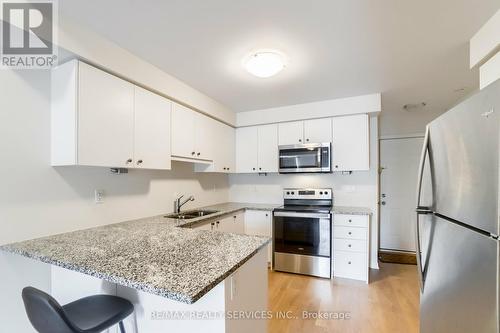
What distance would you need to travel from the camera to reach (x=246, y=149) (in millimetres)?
3746

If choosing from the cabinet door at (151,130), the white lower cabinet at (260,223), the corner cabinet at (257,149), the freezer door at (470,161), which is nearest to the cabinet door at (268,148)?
the corner cabinet at (257,149)

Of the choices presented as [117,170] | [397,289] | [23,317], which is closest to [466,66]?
[397,289]

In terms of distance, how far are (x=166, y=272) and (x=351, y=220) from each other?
2.57 meters

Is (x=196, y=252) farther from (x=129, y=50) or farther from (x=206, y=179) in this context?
(x=206, y=179)

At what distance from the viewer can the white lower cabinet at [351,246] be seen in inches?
113

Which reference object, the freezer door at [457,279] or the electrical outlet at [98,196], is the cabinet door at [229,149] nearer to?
the electrical outlet at [98,196]

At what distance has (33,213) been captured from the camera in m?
1.59

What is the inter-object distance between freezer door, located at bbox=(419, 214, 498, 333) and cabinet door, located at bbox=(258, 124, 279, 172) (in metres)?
2.25

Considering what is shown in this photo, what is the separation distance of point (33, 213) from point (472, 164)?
101 inches

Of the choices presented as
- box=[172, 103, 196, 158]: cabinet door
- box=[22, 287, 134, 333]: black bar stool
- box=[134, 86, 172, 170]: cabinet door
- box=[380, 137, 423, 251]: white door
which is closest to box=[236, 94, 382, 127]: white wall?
box=[172, 103, 196, 158]: cabinet door

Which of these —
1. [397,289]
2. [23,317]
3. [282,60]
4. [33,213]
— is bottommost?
[397,289]

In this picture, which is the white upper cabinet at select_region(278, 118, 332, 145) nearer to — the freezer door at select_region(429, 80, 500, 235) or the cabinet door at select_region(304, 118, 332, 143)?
the cabinet door at select_region(304, 118, 332, 143)

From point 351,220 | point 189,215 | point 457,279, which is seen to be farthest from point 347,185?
point 457,279

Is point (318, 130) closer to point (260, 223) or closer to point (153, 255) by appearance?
point (260, 223)
